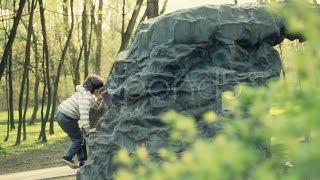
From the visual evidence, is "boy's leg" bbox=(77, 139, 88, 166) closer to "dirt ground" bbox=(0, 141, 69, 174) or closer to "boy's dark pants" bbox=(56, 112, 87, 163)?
"boy's dark pants" bbox=(56, 112, 87, 163)

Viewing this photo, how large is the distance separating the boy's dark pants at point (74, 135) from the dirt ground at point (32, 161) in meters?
5.66

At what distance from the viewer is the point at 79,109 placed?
877 cm

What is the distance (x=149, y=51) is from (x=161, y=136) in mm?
1198

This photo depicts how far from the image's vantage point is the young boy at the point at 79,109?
28.7 ft

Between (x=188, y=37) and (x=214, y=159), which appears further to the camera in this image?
(x=188, y=37)

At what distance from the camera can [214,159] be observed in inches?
49.8

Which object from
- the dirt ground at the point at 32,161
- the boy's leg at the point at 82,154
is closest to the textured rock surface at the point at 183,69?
the boy's leg at the point at 82,154

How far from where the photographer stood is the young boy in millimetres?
8734

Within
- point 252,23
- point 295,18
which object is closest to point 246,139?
point 295,18

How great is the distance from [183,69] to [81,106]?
5.82 feet

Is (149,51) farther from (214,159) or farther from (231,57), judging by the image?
(214,159)

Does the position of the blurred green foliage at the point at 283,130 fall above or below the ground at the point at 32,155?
above

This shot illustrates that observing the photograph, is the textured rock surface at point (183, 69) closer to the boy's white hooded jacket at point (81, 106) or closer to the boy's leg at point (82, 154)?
the boy's white hooded jacket at point (81, 106)

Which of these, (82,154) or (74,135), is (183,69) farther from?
(82,154)
